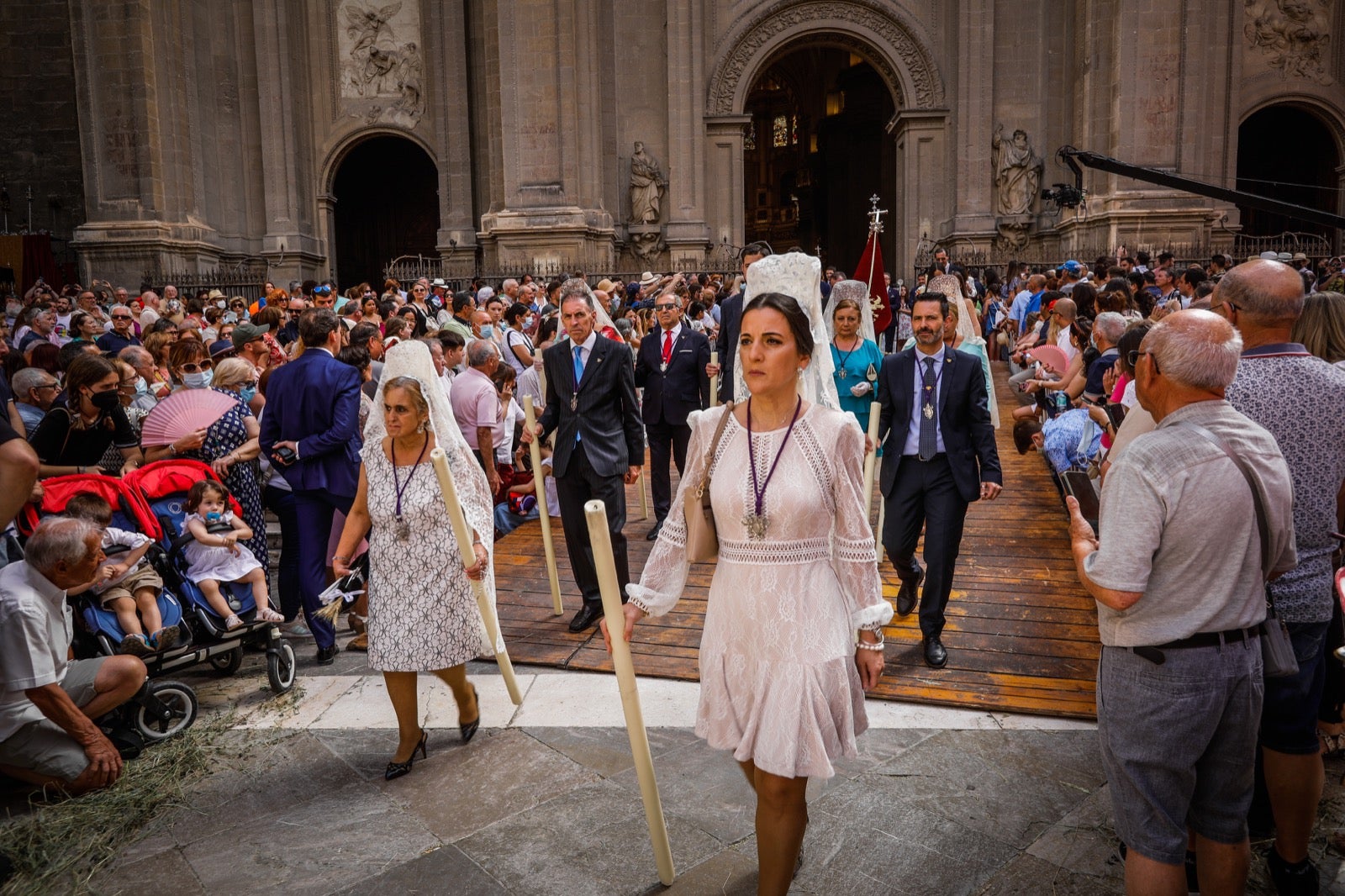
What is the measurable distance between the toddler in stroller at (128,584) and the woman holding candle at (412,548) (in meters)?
1.34

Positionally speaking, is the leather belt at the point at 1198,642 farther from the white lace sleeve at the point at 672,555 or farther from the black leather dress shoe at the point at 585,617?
the black leather dress shoe at the point at 585,617

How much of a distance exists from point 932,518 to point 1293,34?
22240mm

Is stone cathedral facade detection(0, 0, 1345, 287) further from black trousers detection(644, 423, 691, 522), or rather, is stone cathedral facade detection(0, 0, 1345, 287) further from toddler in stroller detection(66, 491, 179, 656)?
toddler in stroller detection(66, 491, 179, 656)

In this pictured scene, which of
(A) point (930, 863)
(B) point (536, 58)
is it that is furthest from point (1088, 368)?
(B) point (536, 58)

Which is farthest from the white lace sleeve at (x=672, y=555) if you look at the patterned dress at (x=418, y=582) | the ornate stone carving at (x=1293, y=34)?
the ornate stone carving at (x=1293, y=34)

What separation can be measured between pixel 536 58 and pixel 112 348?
44.3ft

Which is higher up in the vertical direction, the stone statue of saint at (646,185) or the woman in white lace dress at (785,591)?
the stone statue of saint at (646,185)

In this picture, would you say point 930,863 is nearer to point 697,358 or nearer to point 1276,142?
point 697,358

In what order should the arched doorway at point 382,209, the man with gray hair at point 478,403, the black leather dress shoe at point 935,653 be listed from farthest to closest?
the arched doorway at point 382,209 → the man with gray hair at point 478,403 → the black leather dress shoe at point 935,653

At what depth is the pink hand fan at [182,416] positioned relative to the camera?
6.09 metres

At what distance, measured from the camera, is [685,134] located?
2222 centimetres

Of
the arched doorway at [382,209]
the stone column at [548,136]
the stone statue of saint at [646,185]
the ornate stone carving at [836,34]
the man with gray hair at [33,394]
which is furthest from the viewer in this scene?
the arched doorway at [382,209]

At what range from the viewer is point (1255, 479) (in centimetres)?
260

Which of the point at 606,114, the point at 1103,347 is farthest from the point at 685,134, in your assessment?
the point at 1103,347
